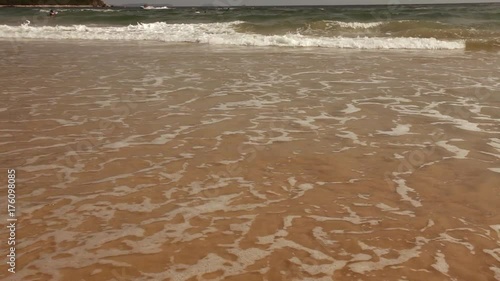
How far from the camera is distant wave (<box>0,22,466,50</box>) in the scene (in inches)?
596

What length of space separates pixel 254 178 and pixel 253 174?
0.30 ft

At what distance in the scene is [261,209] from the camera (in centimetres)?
350

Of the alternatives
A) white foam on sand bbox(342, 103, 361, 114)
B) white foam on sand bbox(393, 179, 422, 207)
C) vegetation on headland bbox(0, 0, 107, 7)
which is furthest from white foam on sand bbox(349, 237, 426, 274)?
vegetation on headland bbox(0, 0, 107, 7)

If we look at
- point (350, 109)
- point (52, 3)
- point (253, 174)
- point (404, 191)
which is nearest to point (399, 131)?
point (350, 109)

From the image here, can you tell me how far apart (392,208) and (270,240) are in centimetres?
101

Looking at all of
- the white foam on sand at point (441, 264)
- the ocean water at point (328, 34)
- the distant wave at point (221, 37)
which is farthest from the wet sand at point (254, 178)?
the ocean water at point (328, 34)

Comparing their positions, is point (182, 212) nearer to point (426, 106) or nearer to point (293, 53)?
point (426, 106)

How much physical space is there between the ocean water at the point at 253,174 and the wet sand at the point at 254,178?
2cm

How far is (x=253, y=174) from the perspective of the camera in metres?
4.18

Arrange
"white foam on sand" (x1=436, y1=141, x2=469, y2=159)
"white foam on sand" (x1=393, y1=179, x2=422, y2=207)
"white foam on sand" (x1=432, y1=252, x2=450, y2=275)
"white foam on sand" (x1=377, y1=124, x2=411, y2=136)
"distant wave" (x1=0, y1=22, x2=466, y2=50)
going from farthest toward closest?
1. "distant wave" (x1=0, y1=22, x2=466, y2=50)
2. "white foam on sand" (x1=377, y1=124, x2=411, y2=136)
3. "white foam on sand" (x1=436, y1=141, x2=469, y2=159)
4. "white foam on sand" (x1=393, y1=179, x2=422, y2=207)
5. "white foam on sand" (x1=432, y1=252, x2=450, y2=275)

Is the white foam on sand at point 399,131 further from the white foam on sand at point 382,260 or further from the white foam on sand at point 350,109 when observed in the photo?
the white foam on sand at point 382,260

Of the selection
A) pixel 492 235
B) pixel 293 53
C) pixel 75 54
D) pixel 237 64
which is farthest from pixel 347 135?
pixel 75 54

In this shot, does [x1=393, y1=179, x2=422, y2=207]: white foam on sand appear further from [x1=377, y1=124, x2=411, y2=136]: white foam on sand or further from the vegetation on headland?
the vegetation on headland

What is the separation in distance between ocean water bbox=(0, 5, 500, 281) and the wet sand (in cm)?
2
